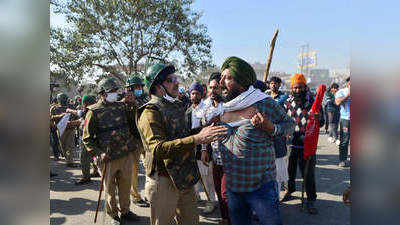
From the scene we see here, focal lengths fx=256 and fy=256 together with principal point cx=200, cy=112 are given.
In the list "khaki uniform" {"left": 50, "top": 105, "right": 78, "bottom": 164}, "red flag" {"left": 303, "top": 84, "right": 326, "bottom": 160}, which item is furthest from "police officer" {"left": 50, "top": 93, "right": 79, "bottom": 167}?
"red flag" {"left": 303, "top": 84, "right": 326, "bottom": 160}

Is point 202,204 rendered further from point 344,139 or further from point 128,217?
point 344,139

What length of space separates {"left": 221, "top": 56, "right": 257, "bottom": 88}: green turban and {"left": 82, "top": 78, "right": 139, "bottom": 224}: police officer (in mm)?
1927

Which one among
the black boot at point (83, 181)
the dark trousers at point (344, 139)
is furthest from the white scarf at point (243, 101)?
the dark trousers at point (344, 139)

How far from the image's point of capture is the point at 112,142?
3.73 meters

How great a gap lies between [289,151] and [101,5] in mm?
11699

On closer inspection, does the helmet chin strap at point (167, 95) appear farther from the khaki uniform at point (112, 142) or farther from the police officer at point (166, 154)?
the khaki uniform at point (112, 142)

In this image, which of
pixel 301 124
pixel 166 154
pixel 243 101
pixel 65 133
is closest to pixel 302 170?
pixel 301 124

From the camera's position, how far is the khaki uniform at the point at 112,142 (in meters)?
3.69

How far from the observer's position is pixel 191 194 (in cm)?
244

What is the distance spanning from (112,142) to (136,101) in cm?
144
